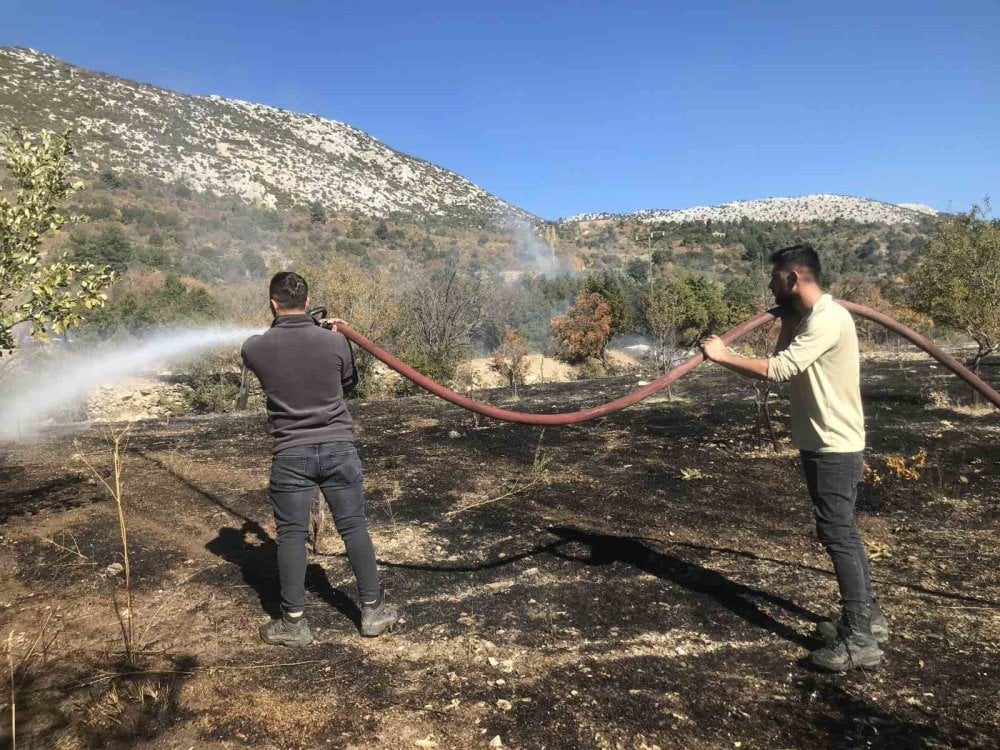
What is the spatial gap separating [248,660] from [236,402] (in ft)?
38.0

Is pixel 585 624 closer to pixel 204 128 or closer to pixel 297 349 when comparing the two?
pixel 297 349

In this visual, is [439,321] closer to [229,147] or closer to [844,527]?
[844,527]

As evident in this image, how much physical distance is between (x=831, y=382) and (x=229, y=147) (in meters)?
59.7

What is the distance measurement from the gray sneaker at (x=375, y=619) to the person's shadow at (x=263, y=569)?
210 mm

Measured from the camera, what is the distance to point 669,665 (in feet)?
10.2

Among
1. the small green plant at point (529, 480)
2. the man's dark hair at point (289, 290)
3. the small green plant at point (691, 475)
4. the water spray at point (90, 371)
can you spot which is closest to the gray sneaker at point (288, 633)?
the man's dark hair at point (289, 290)

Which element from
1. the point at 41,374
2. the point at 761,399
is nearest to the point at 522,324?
the point at 41,374

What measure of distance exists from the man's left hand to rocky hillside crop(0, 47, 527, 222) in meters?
42.9

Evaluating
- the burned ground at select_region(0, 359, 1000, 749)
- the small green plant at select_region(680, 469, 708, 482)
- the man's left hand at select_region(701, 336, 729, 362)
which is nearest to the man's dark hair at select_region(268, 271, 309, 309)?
the burned ground at select_region(0, 359, 1000, 749)

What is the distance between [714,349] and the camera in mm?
3006

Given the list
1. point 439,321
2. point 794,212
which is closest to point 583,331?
point 439,321

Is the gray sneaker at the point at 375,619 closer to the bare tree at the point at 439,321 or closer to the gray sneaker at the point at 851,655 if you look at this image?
the gray sneaker at the point at 851,655

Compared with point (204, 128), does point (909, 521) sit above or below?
below

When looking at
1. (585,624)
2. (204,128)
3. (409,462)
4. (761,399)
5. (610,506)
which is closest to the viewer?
(585,624)
